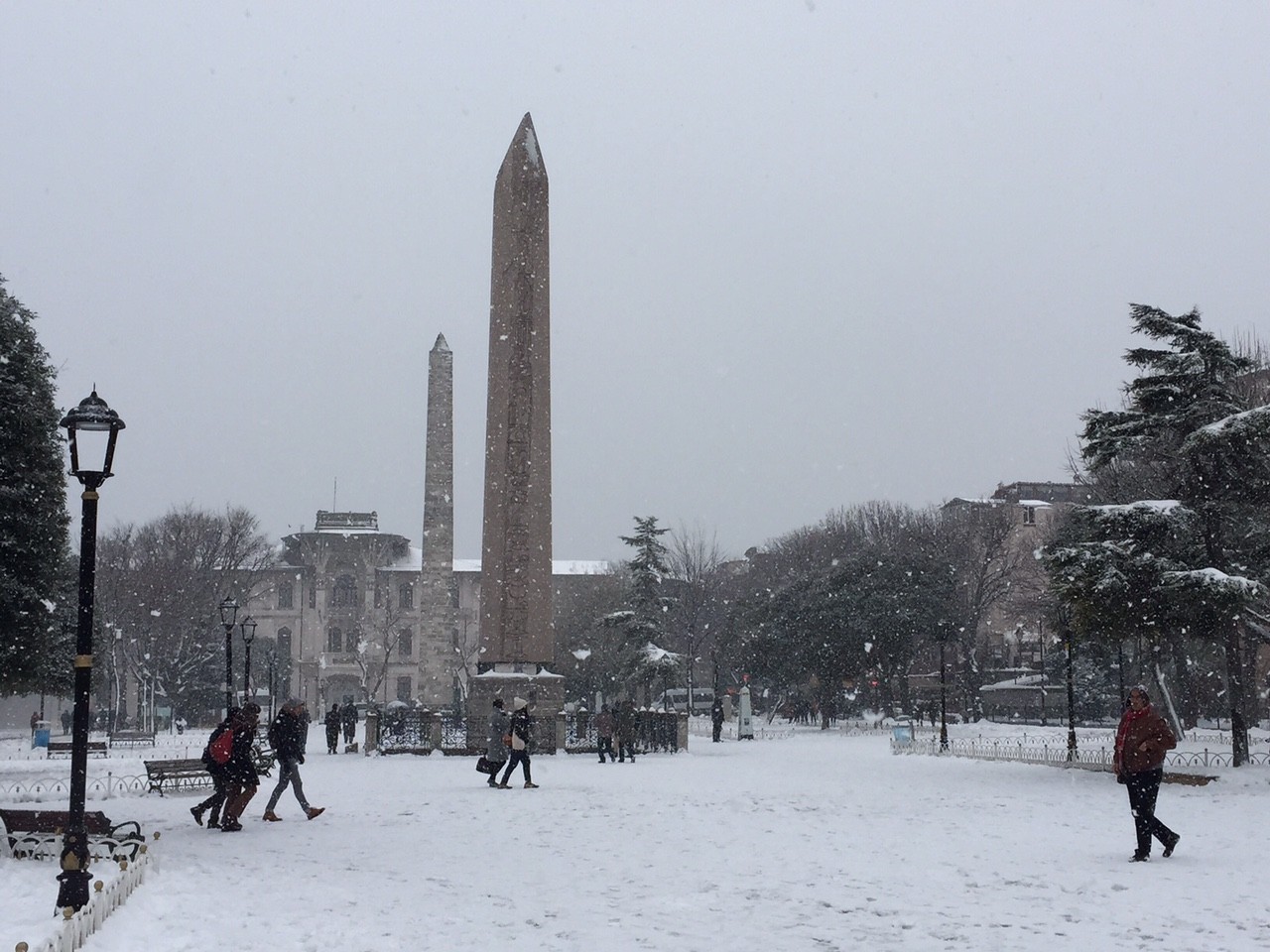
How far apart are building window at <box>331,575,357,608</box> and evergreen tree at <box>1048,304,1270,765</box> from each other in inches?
2582

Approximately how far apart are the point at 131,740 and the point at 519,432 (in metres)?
21.2

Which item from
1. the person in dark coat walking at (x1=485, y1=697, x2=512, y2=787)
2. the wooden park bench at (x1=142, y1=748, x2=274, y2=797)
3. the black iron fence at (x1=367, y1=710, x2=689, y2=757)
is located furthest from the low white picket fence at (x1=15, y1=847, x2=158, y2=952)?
the black iron fence at (x1=367, y1=710, x2=689, y2=757)

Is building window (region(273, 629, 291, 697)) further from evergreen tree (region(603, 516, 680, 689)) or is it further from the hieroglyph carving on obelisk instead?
the hieroglyph carving on obelisk

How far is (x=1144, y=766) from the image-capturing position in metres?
11.1

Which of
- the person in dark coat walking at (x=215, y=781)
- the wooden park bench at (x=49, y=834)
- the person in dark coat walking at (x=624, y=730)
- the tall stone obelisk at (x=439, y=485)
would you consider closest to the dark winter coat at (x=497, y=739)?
the person in dark coat walking at (x=215, y=781)

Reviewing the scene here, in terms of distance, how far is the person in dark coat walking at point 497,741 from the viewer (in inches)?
749

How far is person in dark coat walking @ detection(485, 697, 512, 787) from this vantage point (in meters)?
19.0

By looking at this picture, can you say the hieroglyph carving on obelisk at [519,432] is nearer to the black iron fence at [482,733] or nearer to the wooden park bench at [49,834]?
the black iron fence at [482,733]

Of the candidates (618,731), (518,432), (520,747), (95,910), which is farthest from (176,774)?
(95,910)

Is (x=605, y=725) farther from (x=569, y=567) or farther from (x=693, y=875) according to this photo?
(x=569, y=567)

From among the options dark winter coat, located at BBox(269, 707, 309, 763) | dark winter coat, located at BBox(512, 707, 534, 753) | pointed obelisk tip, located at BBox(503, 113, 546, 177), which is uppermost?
pointed obelisk tip, located at BBox(503, 113, 546, 177)

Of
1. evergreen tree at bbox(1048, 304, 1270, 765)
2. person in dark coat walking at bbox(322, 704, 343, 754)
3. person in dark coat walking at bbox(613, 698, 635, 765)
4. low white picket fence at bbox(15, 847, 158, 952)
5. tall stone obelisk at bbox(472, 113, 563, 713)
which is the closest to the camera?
low white picket fence at bbox(15, 847, 158, 952)

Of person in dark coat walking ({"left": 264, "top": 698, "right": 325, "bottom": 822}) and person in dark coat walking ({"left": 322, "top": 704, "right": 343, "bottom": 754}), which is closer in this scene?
person in dark coat walking ({"left": 264, "top": 698, "right": 325, "bottom": 822})

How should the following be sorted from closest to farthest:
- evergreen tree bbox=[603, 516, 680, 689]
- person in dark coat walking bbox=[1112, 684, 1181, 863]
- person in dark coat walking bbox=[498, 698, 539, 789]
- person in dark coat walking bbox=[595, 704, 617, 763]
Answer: person in dark coat walking bbox=[1112, 684, 1181, 863] < person in dark coat walking bbox=[498, 698, 539, 789] < person in dark coat walking bbox=[595, 704, 617, 763] < evergreen tree bbox=[603, 516, 680, 689]
